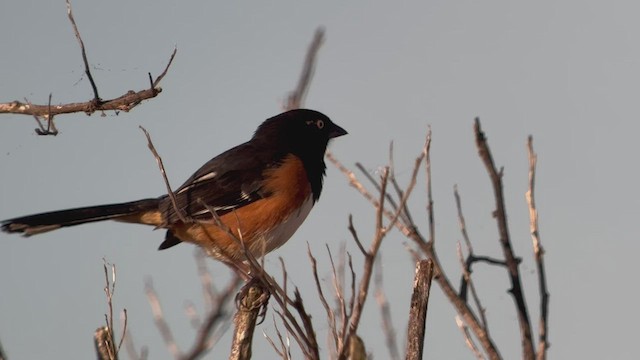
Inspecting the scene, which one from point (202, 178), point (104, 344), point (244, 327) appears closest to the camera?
point (104, 344)

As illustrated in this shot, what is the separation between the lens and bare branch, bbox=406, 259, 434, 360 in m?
2.61

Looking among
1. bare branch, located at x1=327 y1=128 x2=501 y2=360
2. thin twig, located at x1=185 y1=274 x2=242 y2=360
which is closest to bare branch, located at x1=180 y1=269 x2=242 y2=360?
thin twig, located at x1=185 y1=274 x2=242 y2=360

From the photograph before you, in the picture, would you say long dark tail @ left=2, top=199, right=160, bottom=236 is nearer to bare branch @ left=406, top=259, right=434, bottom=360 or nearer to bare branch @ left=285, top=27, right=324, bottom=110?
bare branch @ left=285, top=27, right=324, bottom=110

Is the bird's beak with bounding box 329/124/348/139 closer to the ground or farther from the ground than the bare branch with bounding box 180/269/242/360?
farther from the ground

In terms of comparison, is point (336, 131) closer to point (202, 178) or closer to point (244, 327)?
point (202, 178)

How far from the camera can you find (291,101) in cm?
459

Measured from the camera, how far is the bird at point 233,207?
5.16 m

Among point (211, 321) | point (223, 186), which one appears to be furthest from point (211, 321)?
point (223, 186)

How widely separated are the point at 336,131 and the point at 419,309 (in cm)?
360

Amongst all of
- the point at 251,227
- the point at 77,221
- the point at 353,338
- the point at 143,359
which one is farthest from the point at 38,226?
the point at 353,338

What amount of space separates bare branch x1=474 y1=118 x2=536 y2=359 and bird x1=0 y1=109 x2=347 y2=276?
268 cm

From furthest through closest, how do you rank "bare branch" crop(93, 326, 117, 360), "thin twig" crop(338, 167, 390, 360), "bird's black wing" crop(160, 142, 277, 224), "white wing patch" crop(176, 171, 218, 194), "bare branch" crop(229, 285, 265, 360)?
"white wing patch" crop(176, 171, 218, 194) < "bird's black wing" crop(160, 142, 277, 224) < "bare branch" crop(229, 285, 265, 360) < "bare branch" crop(93, 326, 117, 360) < "thin twig" crop(338, 167, 390, 360)

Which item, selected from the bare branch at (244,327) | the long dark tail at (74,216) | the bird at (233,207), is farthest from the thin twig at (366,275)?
the long dark tail at (74,216)

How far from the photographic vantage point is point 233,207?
17.1 feet
